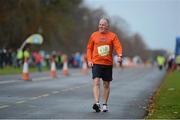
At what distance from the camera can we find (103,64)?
1357 centimetres

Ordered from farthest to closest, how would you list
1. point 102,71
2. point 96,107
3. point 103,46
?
1. point 102,71
2. point 103,46
3. point 96,107

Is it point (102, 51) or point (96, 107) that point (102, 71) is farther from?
point (96, 107)

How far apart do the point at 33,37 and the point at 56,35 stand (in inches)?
741

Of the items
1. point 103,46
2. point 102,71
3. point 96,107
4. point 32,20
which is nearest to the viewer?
point 96,107

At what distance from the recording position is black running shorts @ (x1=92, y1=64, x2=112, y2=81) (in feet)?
44.6

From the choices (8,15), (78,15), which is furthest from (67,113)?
(78,15)

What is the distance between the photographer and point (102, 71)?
44.8ft

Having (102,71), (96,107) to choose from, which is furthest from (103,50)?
(96,107)

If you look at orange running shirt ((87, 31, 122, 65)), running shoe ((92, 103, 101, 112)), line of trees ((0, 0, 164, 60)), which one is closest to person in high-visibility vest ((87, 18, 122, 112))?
orange running shirt ((87, 31, 122, 65))

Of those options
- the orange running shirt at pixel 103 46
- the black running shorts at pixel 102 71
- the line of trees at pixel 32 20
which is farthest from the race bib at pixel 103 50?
the line of trees at pixel 32 20

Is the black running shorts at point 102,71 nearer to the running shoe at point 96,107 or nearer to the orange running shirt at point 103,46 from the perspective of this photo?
the orange running shirt at point 103,46

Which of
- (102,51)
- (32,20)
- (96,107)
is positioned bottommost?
(96,107)

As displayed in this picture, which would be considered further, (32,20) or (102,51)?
(32,20)

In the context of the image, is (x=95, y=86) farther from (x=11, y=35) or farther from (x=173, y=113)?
(x=11, y=35)
